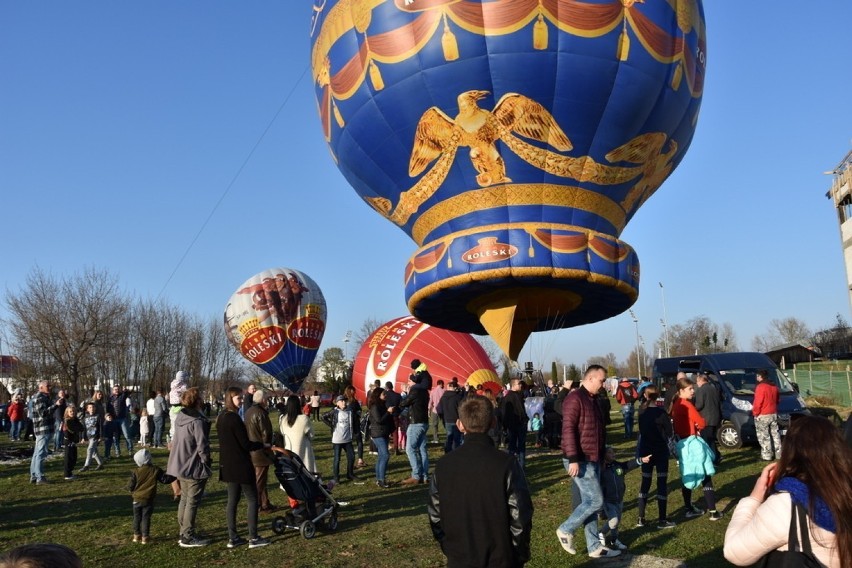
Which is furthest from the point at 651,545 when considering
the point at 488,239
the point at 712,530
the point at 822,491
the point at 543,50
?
the point at 543,50

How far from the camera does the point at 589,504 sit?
5.82 meters

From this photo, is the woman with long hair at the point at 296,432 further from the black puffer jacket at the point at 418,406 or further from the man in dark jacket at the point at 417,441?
the black puffer jacket at the point at 418,406

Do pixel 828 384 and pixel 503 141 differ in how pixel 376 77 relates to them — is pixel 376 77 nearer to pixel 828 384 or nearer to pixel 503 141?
pixel 503 141

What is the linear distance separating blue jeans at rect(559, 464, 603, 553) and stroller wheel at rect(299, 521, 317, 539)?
2.73 meters

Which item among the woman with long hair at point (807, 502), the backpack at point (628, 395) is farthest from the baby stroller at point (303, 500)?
the backpack at point (628, 395)

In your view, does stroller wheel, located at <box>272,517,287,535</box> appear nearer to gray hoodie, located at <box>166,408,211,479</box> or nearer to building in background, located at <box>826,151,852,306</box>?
gray hoodie, located at <box>166,408,211,479</box>

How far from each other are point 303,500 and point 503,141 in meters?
6.94

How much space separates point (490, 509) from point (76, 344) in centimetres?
3217

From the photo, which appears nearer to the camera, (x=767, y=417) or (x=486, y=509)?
(x=486, y=509)

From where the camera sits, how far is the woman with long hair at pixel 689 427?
23.8ft

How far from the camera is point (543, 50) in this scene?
1113 centimetres

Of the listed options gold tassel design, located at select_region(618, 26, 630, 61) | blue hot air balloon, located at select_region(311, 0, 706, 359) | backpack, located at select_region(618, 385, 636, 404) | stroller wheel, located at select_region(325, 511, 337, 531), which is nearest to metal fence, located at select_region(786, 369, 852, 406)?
backpack, located at select_region(618, 385, 636, 404)

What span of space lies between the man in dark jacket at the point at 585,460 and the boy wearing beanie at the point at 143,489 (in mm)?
4048

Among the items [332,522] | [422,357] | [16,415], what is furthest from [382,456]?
[422,357]
